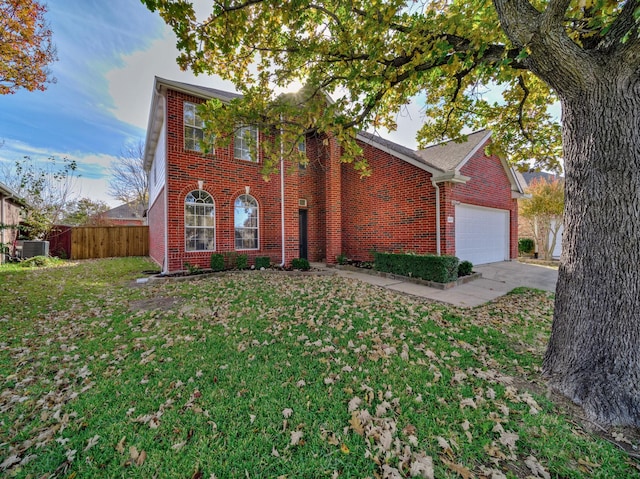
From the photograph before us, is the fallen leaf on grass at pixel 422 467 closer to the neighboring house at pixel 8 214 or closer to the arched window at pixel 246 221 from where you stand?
the arched window at pixel 246 221

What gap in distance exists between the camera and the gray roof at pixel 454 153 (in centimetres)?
966

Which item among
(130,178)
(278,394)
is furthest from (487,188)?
(130,178)

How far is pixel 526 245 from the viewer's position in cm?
1717

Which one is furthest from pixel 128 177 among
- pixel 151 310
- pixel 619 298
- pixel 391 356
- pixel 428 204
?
pixel 619 298

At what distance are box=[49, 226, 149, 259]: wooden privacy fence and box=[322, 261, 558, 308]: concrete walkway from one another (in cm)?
1417

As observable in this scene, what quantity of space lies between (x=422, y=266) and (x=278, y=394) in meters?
6.16

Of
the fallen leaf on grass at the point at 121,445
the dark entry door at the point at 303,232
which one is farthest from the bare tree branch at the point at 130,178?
the fallen leaf on grass at the point at 121,445

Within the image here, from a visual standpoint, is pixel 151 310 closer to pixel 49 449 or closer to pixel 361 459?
pixel 49 449

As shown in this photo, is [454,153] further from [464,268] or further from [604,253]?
[604,253]

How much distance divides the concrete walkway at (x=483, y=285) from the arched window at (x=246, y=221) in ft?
12.4

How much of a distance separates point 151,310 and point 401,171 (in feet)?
29.2

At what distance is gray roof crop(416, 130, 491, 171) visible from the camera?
966cm

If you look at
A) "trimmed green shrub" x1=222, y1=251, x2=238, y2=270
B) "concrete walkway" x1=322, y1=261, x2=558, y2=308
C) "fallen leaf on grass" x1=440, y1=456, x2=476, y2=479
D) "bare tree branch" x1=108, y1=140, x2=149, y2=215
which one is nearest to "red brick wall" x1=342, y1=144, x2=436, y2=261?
"concrete walkway" x1=322, y1=261, x2=558, y2=308

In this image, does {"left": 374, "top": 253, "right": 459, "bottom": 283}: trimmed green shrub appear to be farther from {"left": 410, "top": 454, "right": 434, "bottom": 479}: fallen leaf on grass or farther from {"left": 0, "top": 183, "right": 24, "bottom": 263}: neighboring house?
{"left": 0, "top": 183, "right": 24, "bottom": 263}: neighboring house
